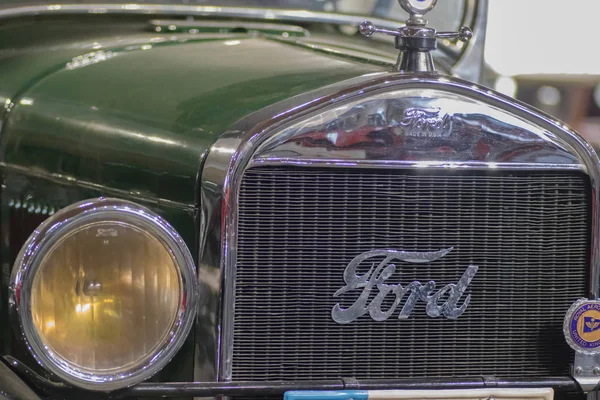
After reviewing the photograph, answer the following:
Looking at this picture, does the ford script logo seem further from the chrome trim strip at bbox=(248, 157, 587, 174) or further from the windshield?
the windshield

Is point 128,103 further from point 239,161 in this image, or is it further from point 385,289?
point 385,289

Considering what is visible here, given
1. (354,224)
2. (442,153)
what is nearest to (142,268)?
(354,224)

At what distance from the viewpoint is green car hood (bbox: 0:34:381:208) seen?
1.99 meters

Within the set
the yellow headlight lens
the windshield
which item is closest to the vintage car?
the yellow headlight lens

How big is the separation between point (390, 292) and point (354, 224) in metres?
0.15

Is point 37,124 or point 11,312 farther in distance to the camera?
point 37,124

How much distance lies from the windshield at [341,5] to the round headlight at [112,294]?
3.60ft

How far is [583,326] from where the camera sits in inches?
81.8

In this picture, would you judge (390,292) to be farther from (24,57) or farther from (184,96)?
(24,57)

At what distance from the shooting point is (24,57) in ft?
8.62

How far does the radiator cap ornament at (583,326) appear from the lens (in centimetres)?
207

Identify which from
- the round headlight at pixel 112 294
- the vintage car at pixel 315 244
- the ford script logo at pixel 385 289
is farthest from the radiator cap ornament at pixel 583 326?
the round headlight at pixel 112 294

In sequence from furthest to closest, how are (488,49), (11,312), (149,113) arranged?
(488,49)
(149,113)
(11,312)

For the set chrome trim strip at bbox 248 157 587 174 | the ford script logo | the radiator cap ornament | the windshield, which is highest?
the windshield
